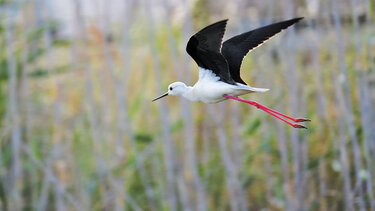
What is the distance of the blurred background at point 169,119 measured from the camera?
132 inches

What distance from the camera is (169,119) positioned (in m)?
3.59

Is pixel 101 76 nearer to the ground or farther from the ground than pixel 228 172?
farther from the ground

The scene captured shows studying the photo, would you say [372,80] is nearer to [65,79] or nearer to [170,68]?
[170,68]

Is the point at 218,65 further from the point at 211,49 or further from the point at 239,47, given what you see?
the point at 239,47

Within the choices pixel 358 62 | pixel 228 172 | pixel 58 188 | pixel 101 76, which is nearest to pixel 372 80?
pixel 358 62

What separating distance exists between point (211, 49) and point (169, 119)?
5.17 ft

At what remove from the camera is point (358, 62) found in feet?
10.4

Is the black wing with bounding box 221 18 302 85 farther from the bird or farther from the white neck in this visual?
the white neck

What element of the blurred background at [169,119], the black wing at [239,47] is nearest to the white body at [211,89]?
the black wing at [239,47]

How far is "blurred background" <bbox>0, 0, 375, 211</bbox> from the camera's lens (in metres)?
3.35

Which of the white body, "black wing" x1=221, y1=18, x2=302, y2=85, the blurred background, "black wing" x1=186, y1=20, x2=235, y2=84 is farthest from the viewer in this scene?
the blurred background

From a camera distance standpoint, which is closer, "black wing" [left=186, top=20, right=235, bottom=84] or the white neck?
"black wing" [left=186, top=20, right=235, bottom=84]

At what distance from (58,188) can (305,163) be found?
1.25m

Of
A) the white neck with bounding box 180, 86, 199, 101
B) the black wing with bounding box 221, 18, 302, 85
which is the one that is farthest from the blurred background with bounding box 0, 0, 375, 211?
the white neck with bounding box 180, 86, 199, 101
